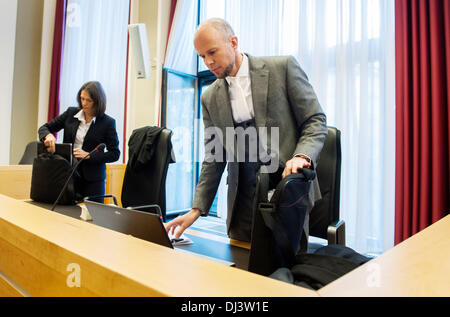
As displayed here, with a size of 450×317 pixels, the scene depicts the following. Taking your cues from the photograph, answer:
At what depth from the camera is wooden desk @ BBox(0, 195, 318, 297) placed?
381 mm

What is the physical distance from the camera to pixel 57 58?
534cm

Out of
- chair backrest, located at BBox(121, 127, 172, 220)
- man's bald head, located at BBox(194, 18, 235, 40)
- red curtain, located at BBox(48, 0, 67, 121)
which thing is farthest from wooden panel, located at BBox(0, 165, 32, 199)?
red curtain, located at BBox(48, 0, 67, 121)

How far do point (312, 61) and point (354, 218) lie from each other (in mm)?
1579

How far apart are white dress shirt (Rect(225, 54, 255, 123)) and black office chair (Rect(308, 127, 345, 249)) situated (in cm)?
49

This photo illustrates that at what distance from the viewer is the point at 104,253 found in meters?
0.50

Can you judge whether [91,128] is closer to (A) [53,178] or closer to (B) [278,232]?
(A) [53,178]

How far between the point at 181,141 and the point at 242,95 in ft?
10.9

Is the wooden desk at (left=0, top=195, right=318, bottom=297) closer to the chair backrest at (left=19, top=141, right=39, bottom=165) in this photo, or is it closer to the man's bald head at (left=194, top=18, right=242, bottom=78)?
the man's bald head at (left=194, top=18, right=242, bottom=78)

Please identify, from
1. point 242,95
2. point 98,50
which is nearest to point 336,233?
point 242,95

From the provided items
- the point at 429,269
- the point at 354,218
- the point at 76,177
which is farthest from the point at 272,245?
the point at 354,218

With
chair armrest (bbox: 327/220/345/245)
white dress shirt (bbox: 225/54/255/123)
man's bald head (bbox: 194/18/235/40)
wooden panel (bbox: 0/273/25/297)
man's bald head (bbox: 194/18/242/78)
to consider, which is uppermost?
man's bald head (bbox: 194/18/235/40)

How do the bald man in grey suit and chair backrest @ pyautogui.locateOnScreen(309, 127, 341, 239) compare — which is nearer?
the bald man in grey suit

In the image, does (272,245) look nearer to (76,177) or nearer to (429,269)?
(429,269)

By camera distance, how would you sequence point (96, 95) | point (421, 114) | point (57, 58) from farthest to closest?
point (57, 58) < point (421, 114) < point (96, 95)
